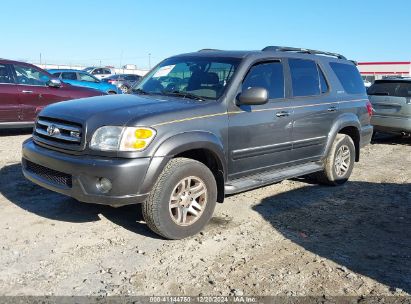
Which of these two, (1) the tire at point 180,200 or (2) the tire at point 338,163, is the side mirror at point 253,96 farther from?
(2) the tire at point 338,163

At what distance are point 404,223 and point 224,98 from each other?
2434 millimetres

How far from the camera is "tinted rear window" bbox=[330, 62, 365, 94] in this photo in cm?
649

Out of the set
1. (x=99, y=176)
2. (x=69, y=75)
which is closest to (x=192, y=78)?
(x=99, y=176)

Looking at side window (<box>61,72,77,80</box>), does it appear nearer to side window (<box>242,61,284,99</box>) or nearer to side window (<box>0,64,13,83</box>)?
side window (<box>0,64,13,83</box>)

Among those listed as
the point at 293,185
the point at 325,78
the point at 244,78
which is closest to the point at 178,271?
the point at 244,78

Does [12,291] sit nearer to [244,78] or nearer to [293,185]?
[244,78]

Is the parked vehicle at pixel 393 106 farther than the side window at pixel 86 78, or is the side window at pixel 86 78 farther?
the side window at pixel 86 78

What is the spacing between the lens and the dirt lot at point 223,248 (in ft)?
11.1

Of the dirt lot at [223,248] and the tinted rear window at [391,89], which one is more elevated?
the tinted rear window at [391,89]

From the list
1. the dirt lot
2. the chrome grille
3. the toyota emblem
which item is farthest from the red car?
the toyota emblem

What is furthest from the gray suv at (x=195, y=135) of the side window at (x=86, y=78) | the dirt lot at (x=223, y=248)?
the side window at (x=86, y=78)

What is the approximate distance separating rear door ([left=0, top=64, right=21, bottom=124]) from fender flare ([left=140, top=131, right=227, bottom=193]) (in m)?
6.26

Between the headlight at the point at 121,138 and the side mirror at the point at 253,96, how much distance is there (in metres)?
1.17

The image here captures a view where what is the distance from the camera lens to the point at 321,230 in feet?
15.2
